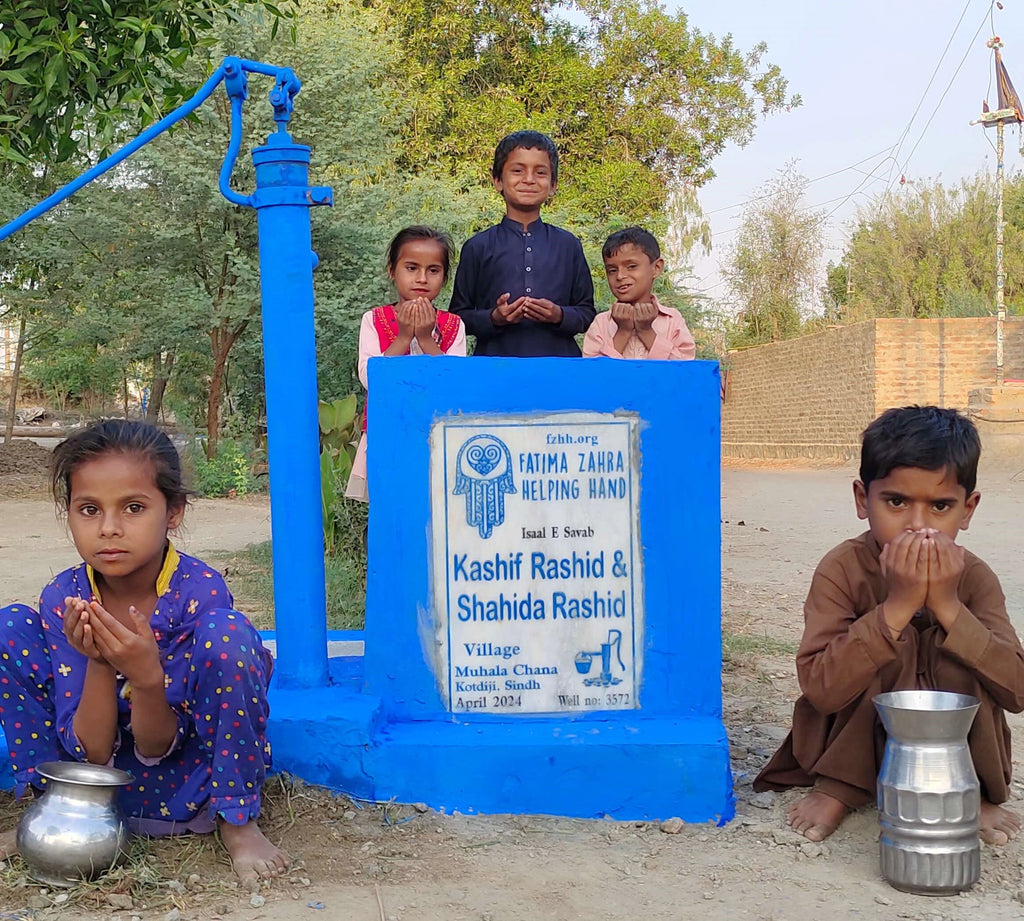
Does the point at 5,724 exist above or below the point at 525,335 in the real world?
below

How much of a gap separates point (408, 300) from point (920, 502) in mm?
1439

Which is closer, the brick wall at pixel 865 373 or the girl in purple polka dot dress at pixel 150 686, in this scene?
the girl in purple polka dot dress at pixel 150 686

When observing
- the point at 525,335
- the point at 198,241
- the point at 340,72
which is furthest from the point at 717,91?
the point at 525,335

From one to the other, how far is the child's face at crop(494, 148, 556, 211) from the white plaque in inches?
42.5

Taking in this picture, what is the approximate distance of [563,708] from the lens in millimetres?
2650

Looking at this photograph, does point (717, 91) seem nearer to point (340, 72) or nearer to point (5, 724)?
point (340, 72)

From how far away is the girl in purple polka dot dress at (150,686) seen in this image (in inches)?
86.8

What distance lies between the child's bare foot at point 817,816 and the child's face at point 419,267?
1.69 metres

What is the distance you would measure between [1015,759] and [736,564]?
389 cm

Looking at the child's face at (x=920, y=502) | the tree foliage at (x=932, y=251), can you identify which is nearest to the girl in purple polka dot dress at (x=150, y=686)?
the child's face at (x=920, y=502)

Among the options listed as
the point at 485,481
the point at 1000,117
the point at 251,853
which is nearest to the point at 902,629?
the point at 485,481

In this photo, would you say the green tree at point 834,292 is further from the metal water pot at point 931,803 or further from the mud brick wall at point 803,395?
the metal water pot at point 931,803

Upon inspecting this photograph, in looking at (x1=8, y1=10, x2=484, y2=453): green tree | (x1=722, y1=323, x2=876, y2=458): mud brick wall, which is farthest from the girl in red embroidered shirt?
(x1=722, y1=323, x2=876, y2=458): mud brick wall

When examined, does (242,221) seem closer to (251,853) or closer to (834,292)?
(251,853)
